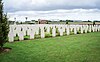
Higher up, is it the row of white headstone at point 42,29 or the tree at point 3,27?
the tree at point 3,27

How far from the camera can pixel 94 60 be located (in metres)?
9.01

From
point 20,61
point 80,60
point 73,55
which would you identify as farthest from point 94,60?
point 20,61

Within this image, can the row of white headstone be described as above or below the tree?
below

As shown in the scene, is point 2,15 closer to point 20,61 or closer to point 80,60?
point 20,61

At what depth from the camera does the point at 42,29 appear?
1928cm

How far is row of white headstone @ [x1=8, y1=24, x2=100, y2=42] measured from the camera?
1706 centimetres

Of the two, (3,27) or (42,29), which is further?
(42,29)

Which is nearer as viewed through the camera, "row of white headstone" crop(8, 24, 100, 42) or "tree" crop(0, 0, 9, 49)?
"tree" crop(0, 0, 9, 49)

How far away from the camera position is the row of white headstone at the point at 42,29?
17.1 meters

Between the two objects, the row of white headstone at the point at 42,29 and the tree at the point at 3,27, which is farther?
the row of white headstone at the point at 42,29

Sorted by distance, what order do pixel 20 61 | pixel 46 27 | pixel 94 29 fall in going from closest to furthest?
pixel 20 61, pixel 46 27, pixel 94 29

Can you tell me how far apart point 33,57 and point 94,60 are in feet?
7.80

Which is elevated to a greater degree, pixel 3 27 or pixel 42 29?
pixel 3 27

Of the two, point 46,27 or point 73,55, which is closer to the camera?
point 73,55
